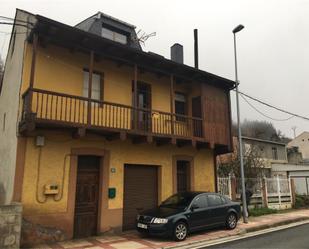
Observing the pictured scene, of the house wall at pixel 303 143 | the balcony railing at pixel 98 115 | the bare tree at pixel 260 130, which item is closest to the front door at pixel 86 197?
the balcony railing at pixel 98 115

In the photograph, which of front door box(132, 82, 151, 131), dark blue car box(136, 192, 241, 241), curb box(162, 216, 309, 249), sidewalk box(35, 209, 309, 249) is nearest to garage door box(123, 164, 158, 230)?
sidewalk box(35, 209, 309, 249)

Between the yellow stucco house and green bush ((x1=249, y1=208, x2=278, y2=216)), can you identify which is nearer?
the yellow stucco house

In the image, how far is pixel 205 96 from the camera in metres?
14.9

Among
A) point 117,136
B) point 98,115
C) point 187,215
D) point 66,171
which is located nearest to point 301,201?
point 187,215

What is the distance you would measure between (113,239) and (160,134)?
4147 millimetres

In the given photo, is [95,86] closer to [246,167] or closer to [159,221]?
[159,221]

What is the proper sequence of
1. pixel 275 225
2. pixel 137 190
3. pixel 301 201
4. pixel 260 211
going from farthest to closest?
pixel 301 201 < pixel 260 211 < pixel 275 225 < pixel 137 190

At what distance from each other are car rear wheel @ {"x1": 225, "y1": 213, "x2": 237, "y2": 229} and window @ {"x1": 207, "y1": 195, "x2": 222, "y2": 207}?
27.7 inches

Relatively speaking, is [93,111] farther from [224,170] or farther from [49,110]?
[224,170]

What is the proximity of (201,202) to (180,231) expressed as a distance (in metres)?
1.57

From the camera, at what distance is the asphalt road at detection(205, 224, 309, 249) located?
930cm

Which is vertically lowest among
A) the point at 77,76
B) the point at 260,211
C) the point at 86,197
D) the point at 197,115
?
the point at 260,211

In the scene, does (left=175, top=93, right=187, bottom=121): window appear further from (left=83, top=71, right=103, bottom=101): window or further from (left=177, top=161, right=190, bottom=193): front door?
(left=83, top=71, right=103, bottom=101): window

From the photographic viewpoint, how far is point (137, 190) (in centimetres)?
1293
